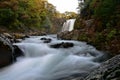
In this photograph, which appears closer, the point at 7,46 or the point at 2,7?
the point at 7,46

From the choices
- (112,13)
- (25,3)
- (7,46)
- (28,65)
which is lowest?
(28,65)

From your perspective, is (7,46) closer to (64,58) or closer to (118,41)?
(64,58)

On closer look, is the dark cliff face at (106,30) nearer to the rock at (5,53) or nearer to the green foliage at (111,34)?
the green foliage at (111,34)

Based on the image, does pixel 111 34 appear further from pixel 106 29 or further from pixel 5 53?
pixel 5 53

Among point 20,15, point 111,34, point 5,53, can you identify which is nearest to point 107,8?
point 111,34

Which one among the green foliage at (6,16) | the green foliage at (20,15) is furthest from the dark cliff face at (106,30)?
the green foliage at (20,15)

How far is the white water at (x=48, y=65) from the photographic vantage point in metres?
7.82

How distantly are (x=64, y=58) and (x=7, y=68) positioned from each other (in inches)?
103

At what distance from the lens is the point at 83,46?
12.9 metres

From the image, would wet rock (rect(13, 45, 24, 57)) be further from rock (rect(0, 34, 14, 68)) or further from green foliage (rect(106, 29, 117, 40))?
green foliage (rect(106, 29, 117, 40))

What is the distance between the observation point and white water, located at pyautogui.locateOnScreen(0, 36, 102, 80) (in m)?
7.82

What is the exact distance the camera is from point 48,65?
9055 mm

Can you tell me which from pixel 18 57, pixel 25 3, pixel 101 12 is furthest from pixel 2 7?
pixel 18 57

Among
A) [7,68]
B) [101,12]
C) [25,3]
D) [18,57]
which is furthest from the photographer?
[25,3]
